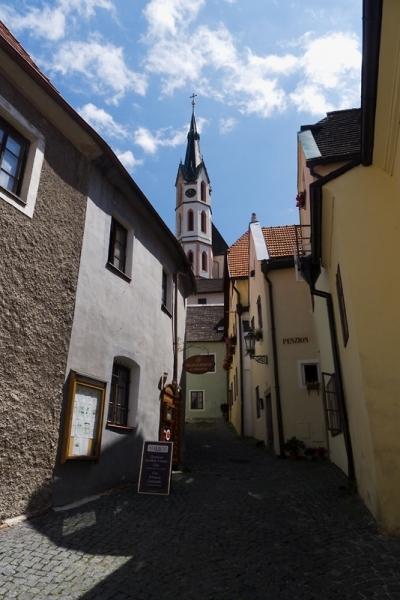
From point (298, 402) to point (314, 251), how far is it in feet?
18.1

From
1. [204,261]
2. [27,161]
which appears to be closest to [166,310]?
[27,161]

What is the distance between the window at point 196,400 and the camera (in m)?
30.2

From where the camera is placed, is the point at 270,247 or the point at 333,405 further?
the point at 270,247

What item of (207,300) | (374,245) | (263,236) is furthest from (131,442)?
(207,300)

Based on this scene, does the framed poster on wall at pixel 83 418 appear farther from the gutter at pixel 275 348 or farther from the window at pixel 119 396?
the gutter at pixel 275 348

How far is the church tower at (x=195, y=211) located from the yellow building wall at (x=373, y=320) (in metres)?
53.1

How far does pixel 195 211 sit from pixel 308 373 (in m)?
55.1

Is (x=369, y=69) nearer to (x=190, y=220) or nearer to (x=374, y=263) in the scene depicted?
(x=374, y=263)

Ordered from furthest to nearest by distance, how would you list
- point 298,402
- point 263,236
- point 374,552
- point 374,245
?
1. point 263,236
2. point 298,402
3. point 374,245
4. point 374,552

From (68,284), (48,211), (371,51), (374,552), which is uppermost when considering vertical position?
(371,51)

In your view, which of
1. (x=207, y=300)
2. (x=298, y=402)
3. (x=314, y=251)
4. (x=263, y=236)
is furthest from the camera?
(x=207, y=300)

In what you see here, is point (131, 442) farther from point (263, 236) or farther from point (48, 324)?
point (263, 236)

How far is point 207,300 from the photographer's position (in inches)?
1874

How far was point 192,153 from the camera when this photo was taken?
73188mm
